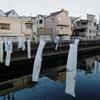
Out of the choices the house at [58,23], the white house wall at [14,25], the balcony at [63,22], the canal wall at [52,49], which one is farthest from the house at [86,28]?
the white house wall at [14,25]

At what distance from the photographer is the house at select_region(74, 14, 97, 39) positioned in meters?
47.0

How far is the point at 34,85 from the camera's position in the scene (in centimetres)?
1121

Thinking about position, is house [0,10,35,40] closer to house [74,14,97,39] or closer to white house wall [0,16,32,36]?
white house wall [0,16,32,36]

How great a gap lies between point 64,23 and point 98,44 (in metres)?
13.9

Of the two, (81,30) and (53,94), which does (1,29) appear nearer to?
(53,94)

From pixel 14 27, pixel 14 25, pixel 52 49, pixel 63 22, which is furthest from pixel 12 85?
pixel 63 22

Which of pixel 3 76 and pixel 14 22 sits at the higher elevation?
pixel 14 22

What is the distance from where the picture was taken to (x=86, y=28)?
46906 mm

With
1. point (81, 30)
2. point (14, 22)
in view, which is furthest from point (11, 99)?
point (81, 30)

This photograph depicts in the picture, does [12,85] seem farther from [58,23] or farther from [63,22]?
[63,22]

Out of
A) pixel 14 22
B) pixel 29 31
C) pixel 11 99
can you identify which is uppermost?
pixel 14 22

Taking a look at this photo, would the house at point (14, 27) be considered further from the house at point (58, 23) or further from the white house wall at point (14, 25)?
the house at point (58, 23)

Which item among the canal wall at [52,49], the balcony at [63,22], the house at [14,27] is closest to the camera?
the canal wall at [52,49]

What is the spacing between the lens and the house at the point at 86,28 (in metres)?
47.0
